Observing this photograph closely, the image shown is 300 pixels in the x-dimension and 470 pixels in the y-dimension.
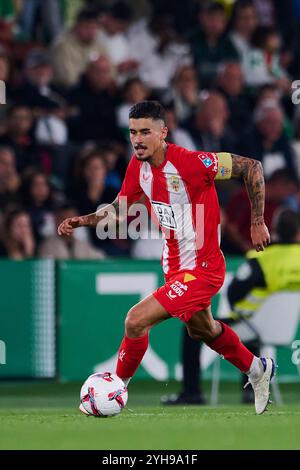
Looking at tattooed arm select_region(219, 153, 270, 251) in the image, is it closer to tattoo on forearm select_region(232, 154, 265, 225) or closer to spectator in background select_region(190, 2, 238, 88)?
tattoo on forearm select_region(232, 154, 265, 225)

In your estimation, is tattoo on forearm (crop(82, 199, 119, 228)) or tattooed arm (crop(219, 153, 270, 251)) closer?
tattooed arm (crop(219, 153, 270, 251))

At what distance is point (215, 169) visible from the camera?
30.4 ft

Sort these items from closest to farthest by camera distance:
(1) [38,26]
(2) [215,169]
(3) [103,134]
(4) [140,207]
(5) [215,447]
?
(5) [215,447], (2) [215,169], (4) [140,207], (3) [103,134], (1) [38,26]

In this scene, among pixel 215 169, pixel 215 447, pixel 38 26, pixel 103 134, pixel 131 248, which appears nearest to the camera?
pixel 215 447

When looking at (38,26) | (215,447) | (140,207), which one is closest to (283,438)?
(215,447)

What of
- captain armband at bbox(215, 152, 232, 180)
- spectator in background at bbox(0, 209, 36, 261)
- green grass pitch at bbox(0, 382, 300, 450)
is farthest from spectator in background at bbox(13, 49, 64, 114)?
captain armband at bbox(215, 152, 232, 180)

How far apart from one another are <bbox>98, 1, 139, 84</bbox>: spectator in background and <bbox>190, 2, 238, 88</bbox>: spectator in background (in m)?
0.90

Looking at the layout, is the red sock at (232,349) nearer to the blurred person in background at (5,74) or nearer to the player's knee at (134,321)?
the player's knee at (134,321)

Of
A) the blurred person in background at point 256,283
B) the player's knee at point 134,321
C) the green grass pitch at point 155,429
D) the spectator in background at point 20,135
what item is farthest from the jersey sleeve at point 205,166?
the spectator in background at point 20,135

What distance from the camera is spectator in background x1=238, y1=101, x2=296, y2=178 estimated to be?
16.3 metres

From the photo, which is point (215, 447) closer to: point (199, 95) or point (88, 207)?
point (88, 207)

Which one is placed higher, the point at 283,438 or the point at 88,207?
the point at 88,207

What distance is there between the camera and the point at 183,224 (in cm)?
937

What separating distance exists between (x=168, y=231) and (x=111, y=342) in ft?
13.3
